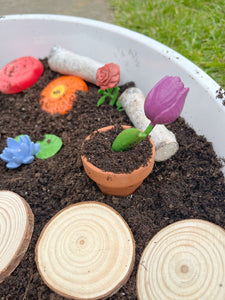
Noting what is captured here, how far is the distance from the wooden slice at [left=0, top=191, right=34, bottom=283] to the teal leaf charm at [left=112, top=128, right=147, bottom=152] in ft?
1.18

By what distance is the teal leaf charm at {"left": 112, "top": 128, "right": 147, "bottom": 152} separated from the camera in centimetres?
90

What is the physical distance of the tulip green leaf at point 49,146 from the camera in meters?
1.33

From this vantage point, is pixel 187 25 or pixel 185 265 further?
pixel 187 25

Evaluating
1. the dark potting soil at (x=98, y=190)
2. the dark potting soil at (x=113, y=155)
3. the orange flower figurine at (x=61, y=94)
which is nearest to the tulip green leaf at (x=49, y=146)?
the dark potting soil at (x=98, y=190)

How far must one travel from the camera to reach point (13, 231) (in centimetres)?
87

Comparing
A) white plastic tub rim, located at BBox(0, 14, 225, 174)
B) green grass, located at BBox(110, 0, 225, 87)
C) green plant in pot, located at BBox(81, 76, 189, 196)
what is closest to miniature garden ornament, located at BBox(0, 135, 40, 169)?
green plant in pot, located at BBox(81, 76, 189, 196)

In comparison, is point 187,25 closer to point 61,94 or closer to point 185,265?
point 61,94

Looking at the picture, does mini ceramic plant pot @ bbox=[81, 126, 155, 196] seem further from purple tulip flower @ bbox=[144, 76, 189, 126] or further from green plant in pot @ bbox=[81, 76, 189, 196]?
purple tulip flower @ bbox=[144, 76, 189, 126]

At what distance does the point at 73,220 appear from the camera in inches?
34.1

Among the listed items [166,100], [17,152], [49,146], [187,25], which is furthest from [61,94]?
[187,25]

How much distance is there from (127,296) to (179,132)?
28.5 inches

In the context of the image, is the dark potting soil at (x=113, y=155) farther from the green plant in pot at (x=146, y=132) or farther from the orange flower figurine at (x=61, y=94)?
the orange flower figurine at (x=61, y=94)

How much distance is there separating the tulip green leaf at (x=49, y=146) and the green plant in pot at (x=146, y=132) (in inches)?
14.4

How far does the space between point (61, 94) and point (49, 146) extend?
0.32 m
